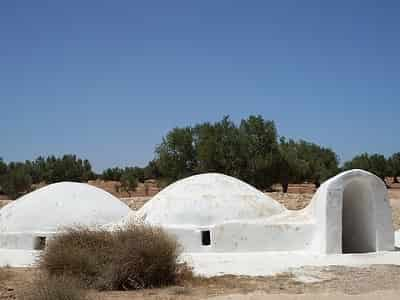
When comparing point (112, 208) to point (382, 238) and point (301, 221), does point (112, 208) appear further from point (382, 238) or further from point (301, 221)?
point (382, 238)

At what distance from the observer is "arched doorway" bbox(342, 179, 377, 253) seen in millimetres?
14828

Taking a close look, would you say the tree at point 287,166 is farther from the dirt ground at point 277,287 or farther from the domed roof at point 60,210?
the dirt ground at point 277,287

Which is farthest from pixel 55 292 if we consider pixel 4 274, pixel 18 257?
pixel 18 257

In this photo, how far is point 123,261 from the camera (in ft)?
35.1

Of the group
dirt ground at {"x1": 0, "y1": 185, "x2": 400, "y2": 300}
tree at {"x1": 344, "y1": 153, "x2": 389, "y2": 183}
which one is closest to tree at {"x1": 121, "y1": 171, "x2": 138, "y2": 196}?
tree at {"x1": 344, "y1": 153, "x2": 389, "y2": 183}

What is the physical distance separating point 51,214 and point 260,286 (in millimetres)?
8142

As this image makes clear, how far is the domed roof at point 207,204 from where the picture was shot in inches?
597

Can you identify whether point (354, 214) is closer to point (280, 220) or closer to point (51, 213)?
point (280, 220)

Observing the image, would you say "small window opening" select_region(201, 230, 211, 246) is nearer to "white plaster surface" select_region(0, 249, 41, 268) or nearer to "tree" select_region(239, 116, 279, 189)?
"white plaster surface" select_region(0, 249, 41, 268)

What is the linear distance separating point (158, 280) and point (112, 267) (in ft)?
3.40

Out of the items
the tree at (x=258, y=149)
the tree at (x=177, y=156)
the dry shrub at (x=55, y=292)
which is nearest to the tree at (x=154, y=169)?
the tree at (x=177, y=156)

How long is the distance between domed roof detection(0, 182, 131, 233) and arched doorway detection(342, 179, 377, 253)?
7.17m

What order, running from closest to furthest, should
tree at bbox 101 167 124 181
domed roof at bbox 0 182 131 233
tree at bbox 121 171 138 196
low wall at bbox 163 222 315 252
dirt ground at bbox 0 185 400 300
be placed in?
1. dirt ground at bbox 0 185 400 300
2. low wall at bbox 163 222 315 252
3. domed roof at bbox 0 182 131 233
4. tree at bbox 121 171 138 196
5. tree at bbox 101 167 124 181

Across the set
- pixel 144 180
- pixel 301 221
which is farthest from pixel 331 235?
pixel 144 180
